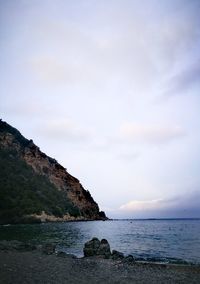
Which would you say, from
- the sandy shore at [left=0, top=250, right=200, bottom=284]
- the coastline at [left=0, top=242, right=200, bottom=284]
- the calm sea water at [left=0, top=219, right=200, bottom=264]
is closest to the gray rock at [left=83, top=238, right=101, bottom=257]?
the calm sea water at [left=0, top=219, right=200, bottom=264]

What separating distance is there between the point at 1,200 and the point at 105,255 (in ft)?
448

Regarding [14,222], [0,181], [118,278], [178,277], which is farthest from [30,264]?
[0,181]

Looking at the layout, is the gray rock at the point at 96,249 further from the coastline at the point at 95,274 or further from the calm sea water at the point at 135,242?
the coastline at the point at 95,274

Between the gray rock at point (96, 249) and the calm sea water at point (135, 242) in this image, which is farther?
the calm sea water at point (135, 242)

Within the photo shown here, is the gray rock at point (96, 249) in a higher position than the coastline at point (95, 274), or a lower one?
higher

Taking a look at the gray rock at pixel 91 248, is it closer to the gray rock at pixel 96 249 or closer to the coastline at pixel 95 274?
the gray rock at pixel 96 249

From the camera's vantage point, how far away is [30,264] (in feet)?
81.2

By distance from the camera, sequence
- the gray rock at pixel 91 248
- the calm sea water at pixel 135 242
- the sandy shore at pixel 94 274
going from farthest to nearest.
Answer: the calm sea water at pixel 135 242, the gray rock at pixel 91 248, the sandy shore at pixel 94 274

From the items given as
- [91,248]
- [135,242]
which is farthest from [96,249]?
[135,242]

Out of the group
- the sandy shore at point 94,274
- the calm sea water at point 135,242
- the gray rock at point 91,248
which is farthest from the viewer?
the calm sea water at point 135,242

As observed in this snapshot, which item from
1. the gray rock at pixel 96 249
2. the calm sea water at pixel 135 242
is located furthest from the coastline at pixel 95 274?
the calm sea water at pixel 135 242

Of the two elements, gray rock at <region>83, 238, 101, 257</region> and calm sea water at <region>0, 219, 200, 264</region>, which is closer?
gray rock at <region>83, 238, 101, 257</region>

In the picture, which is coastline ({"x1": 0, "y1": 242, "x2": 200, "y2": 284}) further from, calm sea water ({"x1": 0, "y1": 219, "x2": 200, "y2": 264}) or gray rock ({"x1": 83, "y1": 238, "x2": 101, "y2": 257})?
calm sea water ({"x1": 0, "y1": 219, "x2": 200, "y2": 264})

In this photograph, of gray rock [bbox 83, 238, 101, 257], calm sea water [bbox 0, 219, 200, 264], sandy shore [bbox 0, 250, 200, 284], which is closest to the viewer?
sandy shore [bbox 0, 250, 200, 284]
